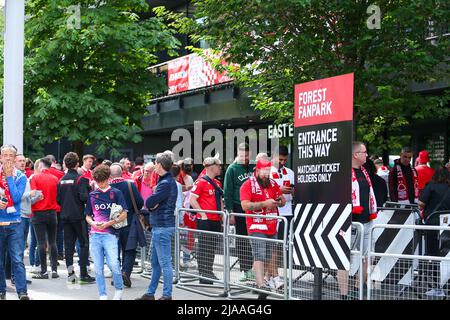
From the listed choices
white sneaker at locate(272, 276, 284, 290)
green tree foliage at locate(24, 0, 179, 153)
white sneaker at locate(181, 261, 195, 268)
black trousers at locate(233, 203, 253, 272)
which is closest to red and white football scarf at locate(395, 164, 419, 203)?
white sneaker at locate(181, 261, 195, 268)

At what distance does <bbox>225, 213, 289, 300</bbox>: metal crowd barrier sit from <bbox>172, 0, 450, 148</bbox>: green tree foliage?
370cm

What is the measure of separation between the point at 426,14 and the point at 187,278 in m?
5.65

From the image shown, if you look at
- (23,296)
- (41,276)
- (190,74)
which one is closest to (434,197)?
(23,296)

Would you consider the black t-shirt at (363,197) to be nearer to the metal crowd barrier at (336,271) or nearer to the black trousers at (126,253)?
the metal crowd barrier at (336,271)

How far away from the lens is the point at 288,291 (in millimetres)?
9422

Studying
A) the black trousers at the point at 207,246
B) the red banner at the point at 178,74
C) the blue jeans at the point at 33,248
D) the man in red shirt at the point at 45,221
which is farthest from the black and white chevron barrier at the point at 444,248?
the red banner at the point at 178,74

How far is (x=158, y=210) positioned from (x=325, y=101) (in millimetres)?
3568

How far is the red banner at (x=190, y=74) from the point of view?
26.5 metres

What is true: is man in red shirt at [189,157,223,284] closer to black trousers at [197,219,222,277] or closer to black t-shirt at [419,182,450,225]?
black trousers at [197,219,222,277]

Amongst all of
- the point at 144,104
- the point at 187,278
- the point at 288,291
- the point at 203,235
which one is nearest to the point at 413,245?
the point at 288,291

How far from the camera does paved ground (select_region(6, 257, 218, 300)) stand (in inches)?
430

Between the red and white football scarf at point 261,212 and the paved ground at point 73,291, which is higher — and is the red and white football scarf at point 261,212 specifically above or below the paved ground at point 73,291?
above

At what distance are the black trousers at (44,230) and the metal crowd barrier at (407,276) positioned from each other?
6540mm
